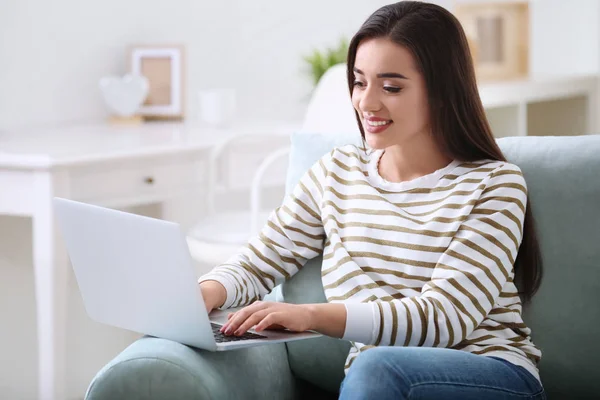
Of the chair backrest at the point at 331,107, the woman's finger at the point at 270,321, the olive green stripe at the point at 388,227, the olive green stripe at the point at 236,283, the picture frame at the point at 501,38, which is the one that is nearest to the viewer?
the woman's finger at the point at 270,321

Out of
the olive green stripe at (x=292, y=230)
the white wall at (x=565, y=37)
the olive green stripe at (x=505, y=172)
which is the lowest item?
the olive green stripe at (x=292, y=230)

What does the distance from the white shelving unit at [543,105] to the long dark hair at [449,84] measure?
1.93 m

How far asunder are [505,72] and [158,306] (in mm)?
2913

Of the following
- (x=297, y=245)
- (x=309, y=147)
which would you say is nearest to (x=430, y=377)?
(x=297, y=245)

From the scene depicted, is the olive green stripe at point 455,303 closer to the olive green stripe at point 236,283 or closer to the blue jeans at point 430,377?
the blue jeans at point 430,377

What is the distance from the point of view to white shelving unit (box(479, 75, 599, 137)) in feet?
11.7

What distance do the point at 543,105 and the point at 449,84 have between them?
2862 mm

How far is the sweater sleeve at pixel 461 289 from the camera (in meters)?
1.41

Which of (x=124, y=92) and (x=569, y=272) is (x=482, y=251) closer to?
(x=569, y=272)

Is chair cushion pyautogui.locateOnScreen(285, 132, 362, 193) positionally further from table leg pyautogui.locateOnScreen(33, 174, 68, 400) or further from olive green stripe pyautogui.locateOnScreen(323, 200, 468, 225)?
table leg pyautogui.locateOnScreen(33, 174, 68, 400)

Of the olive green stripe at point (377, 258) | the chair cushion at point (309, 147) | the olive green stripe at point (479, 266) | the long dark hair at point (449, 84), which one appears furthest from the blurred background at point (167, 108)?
the olive green stripe at point (479, 266)

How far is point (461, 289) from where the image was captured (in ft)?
4.66

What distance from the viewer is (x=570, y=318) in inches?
60.1

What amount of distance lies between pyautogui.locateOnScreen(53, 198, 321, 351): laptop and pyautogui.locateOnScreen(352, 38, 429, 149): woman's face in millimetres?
340
